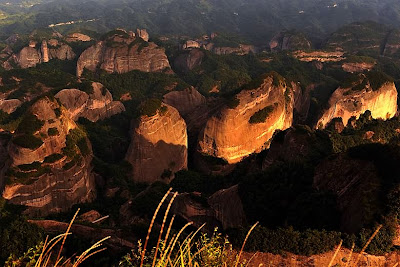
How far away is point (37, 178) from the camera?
3719 cm

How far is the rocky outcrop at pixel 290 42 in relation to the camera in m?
139

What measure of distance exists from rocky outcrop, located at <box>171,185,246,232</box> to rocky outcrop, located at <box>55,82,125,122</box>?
36.4 metres

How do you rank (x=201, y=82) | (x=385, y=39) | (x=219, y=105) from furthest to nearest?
(x=385, y=39), (x=201, y=82), (x=219, y=105)

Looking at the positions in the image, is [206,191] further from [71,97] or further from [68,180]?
[71,97]

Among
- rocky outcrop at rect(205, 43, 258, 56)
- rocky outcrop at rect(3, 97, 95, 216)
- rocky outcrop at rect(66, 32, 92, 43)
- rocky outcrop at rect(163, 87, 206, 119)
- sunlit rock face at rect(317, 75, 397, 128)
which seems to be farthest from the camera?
rocky outcrop at rect(205, 43, 258, 56)

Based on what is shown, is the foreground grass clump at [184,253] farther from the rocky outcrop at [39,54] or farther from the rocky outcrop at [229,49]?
the rocky outcrop at [229,49]

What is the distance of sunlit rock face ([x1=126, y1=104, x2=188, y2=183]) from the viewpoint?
46.9m

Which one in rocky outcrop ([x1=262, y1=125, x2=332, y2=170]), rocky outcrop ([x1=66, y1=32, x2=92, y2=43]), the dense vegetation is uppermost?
rocky outcrop ([x1=66, y1=32, x2=92, y2=43])

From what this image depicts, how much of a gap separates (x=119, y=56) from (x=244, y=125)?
52433mm

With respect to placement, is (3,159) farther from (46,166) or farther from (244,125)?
(244,125)

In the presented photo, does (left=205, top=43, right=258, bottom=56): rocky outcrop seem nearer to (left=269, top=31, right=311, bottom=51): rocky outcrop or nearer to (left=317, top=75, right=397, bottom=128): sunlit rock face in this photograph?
(left=269, top=31, right=311, bottom=51): rocky outcrop

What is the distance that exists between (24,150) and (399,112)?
223 ft

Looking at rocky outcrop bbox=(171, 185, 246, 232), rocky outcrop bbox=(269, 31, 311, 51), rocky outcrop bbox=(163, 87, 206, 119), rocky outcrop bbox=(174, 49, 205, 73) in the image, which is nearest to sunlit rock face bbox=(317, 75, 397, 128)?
rocky outcrop bbox=(163, 87, 206, 119)

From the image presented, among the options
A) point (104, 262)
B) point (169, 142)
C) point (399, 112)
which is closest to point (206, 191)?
point (169, 142)
